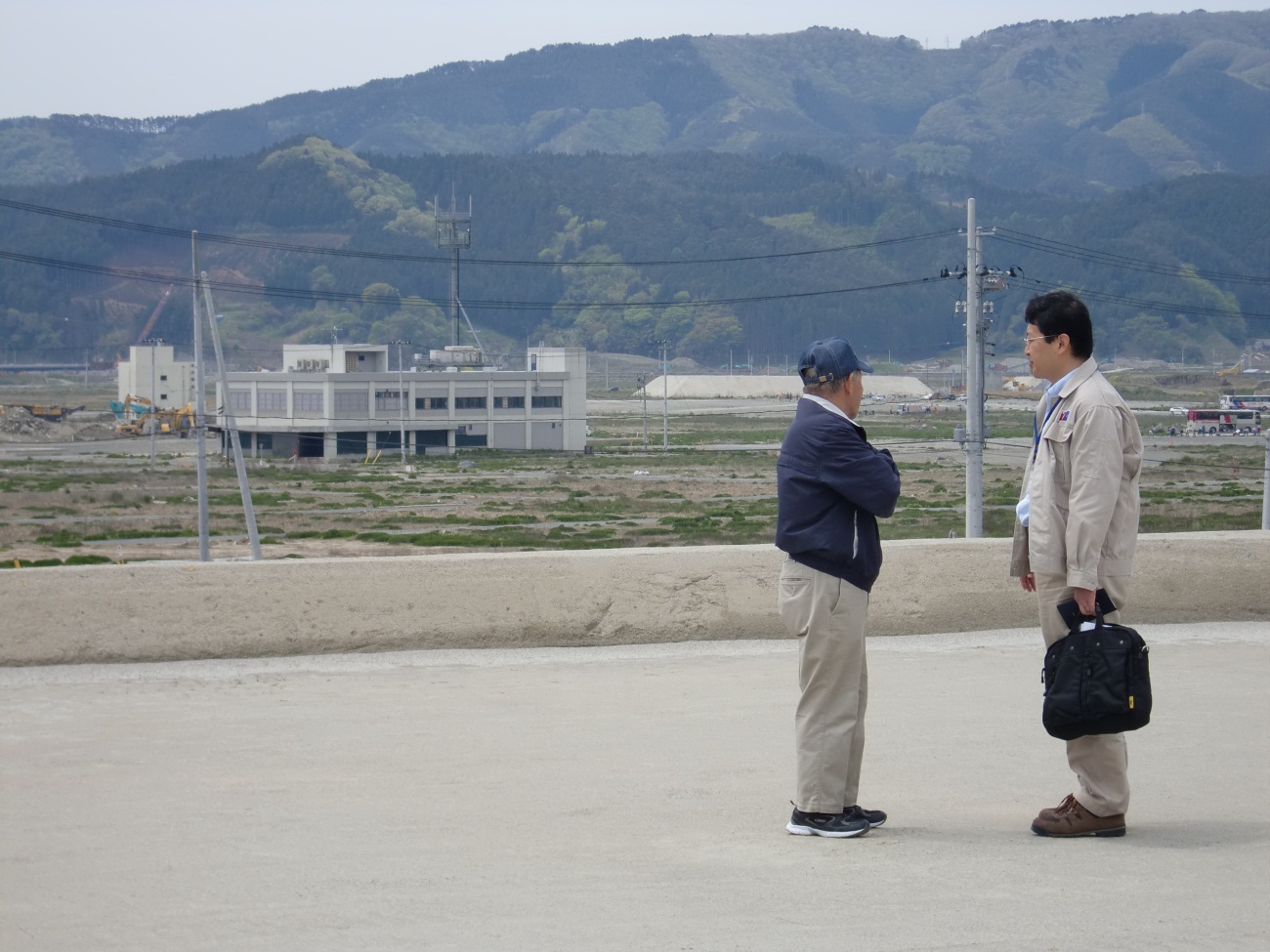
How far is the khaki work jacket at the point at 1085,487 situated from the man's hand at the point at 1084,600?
35 millimetres

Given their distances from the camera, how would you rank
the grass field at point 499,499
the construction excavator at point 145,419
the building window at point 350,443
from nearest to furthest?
1. the grass field at point 499,499
2. the building window at point 350,443
3. the construction excavator at point 145,419

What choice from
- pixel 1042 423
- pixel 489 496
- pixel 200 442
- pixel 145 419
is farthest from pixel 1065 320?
pixel 145 419

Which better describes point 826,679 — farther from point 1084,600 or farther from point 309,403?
point 309,403

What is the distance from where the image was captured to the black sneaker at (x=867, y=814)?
5312mm

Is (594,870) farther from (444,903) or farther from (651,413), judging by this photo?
(651,413)

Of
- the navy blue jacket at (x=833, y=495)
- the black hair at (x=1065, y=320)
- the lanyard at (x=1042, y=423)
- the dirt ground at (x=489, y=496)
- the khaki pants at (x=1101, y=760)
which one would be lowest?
the dirt ground at (x=489, y=496)

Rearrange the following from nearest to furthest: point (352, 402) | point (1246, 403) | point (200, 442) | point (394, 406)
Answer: point (200, 442)
point (352, 402)
point (394, 406)
point (1246, 403)

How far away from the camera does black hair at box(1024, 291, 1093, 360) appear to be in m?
5.41

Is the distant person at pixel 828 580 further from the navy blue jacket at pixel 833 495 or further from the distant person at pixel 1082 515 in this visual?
the distant person at pixel 1082 515

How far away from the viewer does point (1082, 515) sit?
5.10 metres

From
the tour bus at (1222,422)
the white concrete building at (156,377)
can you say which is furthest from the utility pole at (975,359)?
the white concrete building at (156,377)

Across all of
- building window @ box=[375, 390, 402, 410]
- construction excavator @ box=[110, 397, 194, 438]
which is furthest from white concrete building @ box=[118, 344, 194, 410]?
building window @ box=[375, 390, 402, 410]

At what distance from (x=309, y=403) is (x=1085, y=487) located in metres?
90.3

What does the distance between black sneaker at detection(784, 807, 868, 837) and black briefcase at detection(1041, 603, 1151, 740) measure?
2.48ft
